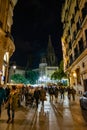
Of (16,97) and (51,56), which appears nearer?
(16,97)

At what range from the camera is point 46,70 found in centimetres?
13200

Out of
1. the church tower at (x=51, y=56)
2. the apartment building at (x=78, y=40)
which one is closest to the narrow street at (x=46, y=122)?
the apartment building at (x=78, y=40)

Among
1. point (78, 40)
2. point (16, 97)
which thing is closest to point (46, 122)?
point (16, 97)

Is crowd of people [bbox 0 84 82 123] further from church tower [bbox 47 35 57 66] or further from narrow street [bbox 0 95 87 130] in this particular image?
church tower [bbox 47 35 57 66]

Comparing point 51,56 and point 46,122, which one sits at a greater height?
point 51,56

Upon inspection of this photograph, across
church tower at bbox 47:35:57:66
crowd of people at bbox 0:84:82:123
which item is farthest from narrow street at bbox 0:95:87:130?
church tower at bbox 47:35:57:66

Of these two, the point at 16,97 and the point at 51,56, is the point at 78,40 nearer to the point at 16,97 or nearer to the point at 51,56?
the point at 16,97

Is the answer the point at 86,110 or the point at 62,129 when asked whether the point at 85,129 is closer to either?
the point at 62,129

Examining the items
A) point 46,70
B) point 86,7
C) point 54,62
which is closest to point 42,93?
point 86,7

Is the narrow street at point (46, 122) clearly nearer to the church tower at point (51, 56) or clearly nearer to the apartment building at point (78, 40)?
the apartment building at point (78, 40)

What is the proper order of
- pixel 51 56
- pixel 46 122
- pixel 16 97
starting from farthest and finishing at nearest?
pixel 51 56
pixel 16 97
pixel 46 122

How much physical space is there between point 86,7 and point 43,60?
117455 millimetres

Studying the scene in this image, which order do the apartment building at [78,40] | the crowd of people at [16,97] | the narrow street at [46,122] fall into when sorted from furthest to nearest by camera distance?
1. the apartment building at [78,40]
2. the crowd of people at [16,97]
3. the narrow street at [46,122]

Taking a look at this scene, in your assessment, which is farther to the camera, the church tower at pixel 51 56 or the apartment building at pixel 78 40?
the church tower at pixel 51 56
